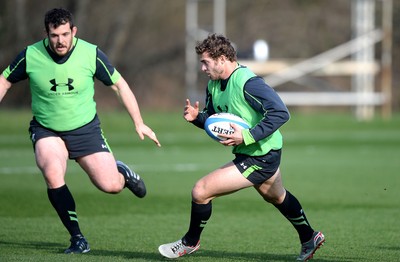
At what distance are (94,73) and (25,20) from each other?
25.4 meters

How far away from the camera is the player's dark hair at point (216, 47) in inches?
281

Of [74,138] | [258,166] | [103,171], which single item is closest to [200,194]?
[258,166]

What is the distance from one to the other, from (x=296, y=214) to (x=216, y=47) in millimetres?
1596

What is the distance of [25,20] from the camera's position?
32.7m

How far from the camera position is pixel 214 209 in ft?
36.8

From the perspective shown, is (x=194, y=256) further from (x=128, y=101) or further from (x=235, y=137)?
(x=128, y=101)

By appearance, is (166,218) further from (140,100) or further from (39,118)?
(140,100)

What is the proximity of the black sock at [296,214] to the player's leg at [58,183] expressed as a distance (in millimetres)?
1798

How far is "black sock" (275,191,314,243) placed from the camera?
748cm

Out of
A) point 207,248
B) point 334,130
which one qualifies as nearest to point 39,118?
point 207,248

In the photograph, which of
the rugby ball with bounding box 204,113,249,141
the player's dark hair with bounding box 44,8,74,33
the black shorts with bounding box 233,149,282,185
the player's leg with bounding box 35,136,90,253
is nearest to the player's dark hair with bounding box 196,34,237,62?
the rugby ball with bounding box 204,113,249,141

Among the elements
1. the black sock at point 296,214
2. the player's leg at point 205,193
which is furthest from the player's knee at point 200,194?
the black sock at point 296,214

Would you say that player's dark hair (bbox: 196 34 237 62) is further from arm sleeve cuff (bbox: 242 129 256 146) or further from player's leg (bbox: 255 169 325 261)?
player's leg (bbox: 255 169 325 261)

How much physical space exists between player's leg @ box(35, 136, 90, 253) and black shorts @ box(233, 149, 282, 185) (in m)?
1.64
